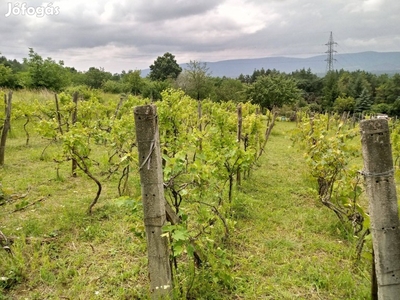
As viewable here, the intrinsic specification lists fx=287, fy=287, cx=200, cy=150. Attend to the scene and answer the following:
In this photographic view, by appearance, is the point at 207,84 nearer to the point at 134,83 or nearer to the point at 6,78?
the point at 134,83

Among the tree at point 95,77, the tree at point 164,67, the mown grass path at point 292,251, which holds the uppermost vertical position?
the tree at point 164,67

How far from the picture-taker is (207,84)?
3266cm

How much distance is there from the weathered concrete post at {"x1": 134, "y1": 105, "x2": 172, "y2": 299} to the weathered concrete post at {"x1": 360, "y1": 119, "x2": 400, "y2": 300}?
129 cm

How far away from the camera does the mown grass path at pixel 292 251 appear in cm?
271

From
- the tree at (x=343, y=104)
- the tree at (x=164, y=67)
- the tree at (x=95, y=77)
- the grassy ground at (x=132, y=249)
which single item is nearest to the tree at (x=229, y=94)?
the tree at (x=164, y=67)

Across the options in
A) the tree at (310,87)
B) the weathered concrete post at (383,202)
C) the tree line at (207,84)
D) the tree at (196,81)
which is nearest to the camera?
the weathered concrete post at (383,202)

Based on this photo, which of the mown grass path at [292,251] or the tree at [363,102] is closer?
the mown grass path at [292,251]

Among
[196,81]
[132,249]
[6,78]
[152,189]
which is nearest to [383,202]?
[152,189]

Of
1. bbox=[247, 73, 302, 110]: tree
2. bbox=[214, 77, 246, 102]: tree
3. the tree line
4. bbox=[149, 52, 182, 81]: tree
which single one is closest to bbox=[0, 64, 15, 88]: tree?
the tree line

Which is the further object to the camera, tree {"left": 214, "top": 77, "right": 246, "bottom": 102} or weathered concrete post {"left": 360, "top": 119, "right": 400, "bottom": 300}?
tree {"left": 214, "top": 77, "right": 246, "bottom": 102}

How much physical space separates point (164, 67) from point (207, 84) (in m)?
13.9

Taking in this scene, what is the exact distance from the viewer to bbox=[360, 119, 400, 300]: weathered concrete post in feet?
4.81

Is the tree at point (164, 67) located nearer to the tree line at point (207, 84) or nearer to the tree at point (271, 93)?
the tree line at point (207, 84)

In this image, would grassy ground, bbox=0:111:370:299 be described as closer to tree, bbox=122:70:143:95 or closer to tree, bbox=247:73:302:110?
tree, bbox=122:70:143:95
